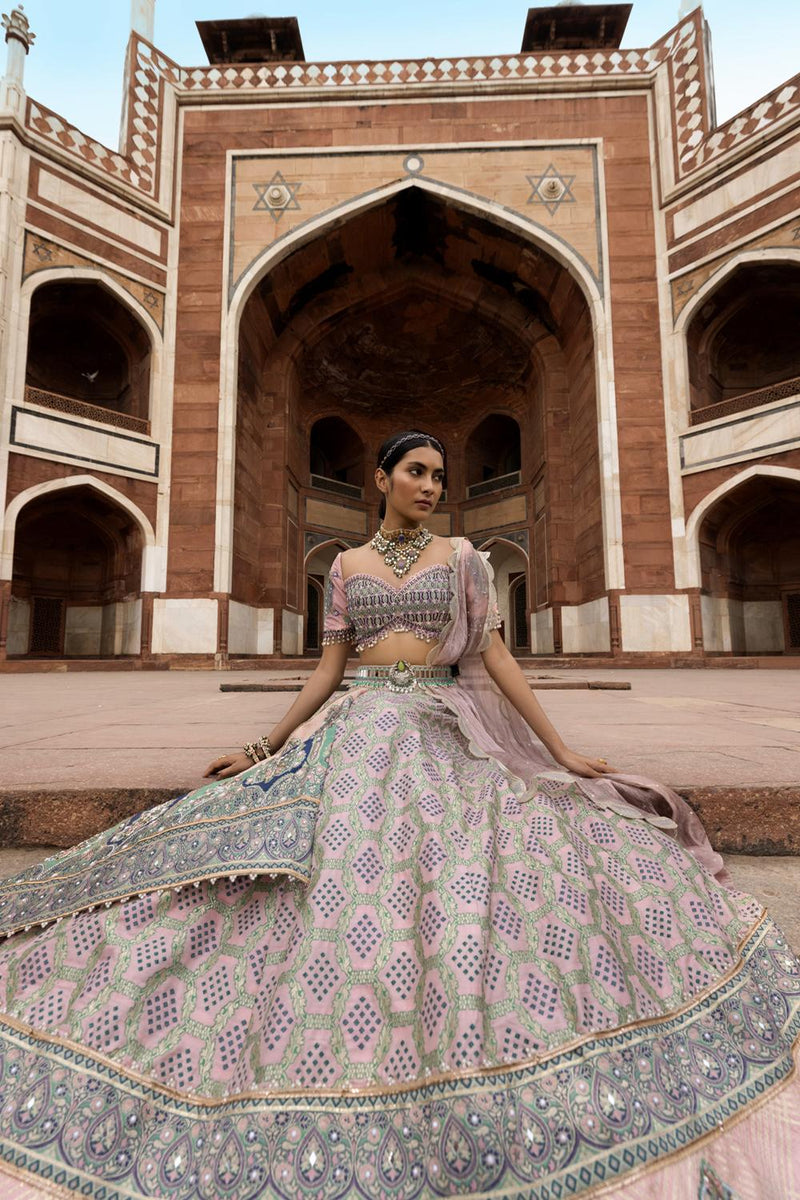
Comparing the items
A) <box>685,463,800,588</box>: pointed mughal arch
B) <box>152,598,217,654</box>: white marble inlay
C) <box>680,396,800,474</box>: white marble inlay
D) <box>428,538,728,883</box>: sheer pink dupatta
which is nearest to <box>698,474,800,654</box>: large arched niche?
<box>685,463,800,588</box>: pointed mughal arch

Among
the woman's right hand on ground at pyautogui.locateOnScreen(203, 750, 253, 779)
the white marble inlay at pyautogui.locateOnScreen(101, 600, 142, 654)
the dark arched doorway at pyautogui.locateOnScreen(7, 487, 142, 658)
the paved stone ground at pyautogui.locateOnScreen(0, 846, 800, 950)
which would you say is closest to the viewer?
the paved stone ground at pyautogui.locateOnScreen(0, 846, 800, 950)

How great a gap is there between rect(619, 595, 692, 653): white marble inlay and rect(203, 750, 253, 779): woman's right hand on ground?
8715 millimetres

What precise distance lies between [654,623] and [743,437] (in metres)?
3.03

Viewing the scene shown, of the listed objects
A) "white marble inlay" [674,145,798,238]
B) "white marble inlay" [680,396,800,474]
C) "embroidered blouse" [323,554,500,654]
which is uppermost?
"white marble inlay" [674,145,798,238]

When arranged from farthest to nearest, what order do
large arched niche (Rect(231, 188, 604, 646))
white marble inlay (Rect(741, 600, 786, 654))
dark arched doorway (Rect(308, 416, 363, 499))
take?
1. dark arched doorway (Rect(308, 416, 363, 499))
2. white marble inlay (Rect(741, 600, 786, 654))
3. large arched niche (Rect(231, 188, 604, 646))

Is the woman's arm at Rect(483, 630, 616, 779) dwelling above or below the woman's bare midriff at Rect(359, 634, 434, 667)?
below

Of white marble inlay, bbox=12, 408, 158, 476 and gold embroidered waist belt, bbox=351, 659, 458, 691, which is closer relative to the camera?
gold embroidered waist belt, bbox=351, 659, 458, 691

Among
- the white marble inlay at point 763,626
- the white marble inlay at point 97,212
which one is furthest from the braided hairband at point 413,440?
the white marble inlay at point 763,626

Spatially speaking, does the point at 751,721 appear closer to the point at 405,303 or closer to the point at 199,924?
the point at 199,924

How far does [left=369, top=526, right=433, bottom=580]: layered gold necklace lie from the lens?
153cm

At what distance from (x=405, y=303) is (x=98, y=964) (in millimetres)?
13954

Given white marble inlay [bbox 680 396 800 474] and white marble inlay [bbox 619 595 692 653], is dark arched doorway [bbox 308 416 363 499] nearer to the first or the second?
white marble inlay [bbox 619 595 692 653]

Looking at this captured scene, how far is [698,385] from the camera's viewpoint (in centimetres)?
986

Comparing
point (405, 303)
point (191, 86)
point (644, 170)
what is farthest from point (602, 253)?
point (191, 86)
